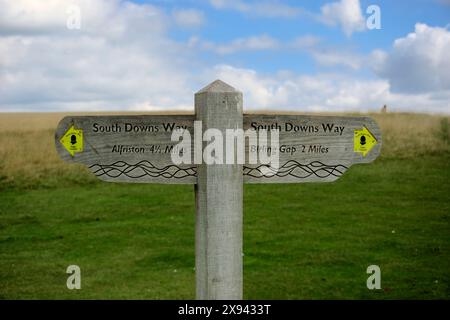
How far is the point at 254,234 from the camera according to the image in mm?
12000

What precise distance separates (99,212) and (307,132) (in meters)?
12.0

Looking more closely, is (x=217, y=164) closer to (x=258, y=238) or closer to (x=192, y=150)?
(x=192, y=150)

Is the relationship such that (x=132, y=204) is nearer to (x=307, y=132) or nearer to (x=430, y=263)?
(x=430, y=263)

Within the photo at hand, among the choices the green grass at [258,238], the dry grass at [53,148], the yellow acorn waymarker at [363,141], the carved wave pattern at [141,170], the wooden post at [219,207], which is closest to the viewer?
the wooden post at [219,207]

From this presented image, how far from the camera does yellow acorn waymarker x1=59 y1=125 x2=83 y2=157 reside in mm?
3400

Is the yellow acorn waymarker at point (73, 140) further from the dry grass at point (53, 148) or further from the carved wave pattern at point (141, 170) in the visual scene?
the dry grass at point (53, 148)

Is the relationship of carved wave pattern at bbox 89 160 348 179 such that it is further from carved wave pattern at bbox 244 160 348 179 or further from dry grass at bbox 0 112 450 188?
dry grass at bbox 0 112 450 188

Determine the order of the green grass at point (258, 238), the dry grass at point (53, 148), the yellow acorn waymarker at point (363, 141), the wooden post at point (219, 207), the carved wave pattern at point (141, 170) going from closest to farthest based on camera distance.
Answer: the wooden post at point (219, 207) → the carved wave pattern at point (141, 170) → the yellow acorn waymarker at point (363, 141) → the green grass at point (258, 238) → the dry grass at point (53, 148)

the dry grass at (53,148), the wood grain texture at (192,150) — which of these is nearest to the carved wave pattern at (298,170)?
the wood grain texture at (192,150)

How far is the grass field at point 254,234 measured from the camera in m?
8.98

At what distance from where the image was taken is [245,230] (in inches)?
492

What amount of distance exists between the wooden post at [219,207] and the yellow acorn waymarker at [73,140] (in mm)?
759

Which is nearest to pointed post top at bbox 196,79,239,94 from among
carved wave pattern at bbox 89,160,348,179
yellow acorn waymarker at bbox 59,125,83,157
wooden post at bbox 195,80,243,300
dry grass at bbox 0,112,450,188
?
wooden post at bbox 195,80,243,300
